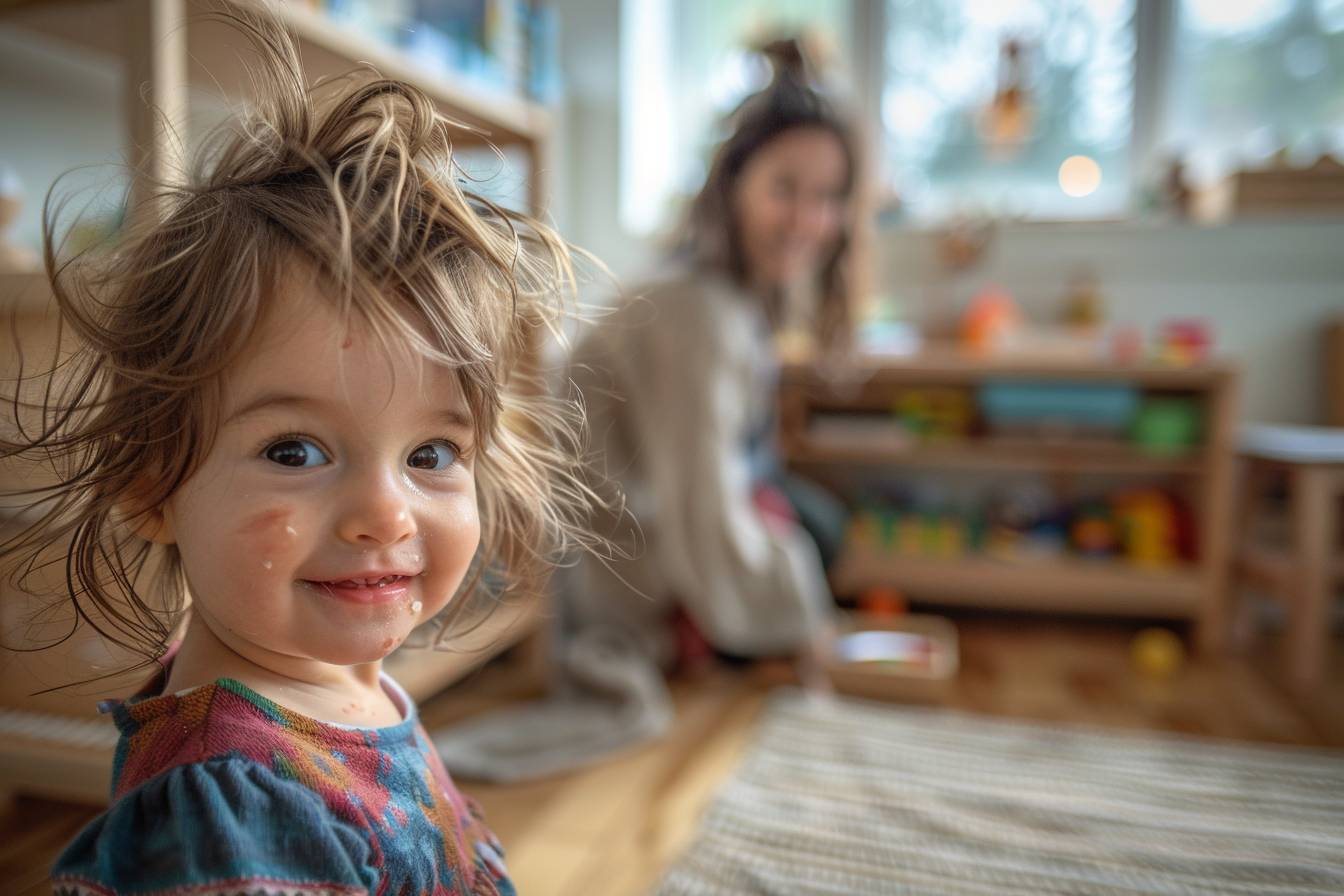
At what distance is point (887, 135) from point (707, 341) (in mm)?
1410

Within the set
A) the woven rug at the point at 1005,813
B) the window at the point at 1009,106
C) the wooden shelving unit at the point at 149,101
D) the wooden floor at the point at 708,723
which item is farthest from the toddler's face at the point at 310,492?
the window at the point at 1009,106

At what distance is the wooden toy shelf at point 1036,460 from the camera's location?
1802mm

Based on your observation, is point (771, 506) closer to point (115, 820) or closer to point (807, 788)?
point (807, 788)

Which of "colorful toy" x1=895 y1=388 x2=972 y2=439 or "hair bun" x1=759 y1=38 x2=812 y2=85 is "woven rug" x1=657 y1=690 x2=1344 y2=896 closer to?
"colorful toy" x1=895 y1=388 x2=972 y2=439

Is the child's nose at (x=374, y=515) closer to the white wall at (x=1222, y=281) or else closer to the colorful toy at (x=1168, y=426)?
the colorful toy at (x=1168, y=426)

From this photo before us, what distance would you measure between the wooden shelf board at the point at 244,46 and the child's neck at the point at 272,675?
494 millimetres

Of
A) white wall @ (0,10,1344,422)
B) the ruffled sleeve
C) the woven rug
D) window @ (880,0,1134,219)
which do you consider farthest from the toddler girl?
window @ (880,0,1134,219)

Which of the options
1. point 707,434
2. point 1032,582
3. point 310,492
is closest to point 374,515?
point 310,492

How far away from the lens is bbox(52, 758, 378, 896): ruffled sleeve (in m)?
0.38

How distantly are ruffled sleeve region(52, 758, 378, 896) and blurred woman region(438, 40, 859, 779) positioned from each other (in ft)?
2.82

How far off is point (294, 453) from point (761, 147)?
116 centimetres

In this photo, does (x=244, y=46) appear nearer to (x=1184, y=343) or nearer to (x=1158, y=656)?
(x=1158, y=656)

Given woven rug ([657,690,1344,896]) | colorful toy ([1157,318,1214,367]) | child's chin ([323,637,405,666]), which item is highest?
colorful toy ([1157,318,1214,367])

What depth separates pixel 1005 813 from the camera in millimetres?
992
